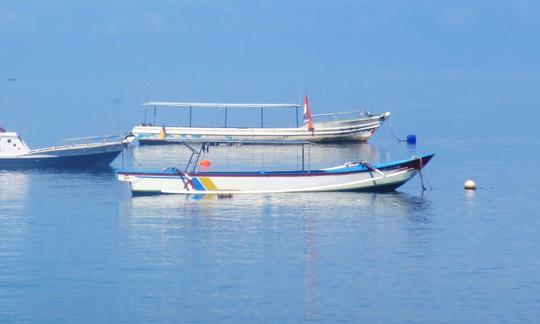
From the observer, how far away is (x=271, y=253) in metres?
51.8

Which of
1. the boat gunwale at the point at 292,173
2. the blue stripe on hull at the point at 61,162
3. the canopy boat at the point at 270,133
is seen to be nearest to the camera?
the boat gunwale at the point at 292,173

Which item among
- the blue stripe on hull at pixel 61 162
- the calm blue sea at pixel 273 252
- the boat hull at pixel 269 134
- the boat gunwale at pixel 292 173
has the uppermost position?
the boat hull at pixel 269 134

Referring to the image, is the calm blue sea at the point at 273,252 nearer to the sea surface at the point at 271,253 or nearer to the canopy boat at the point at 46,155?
the sea surface at the point at 271,253

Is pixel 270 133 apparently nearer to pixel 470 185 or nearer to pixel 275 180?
pixel 470 185

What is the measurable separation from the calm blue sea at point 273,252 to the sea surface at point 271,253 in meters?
0.09

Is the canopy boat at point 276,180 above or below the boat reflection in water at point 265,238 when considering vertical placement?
above

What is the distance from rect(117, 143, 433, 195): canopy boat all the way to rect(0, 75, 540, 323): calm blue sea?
2.67ft

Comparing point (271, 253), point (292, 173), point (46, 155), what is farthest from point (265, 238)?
point (46, 155)

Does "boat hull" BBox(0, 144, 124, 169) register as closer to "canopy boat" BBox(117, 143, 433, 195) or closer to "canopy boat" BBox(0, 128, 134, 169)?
"canopy boat" BBox(0, 128, 134, 169)

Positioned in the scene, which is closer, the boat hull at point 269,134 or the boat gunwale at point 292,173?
the boat gunwale at point 292,173

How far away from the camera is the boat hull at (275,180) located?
65938 millimetres

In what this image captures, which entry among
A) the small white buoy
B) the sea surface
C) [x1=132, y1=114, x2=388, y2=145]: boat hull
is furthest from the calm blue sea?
[x1=132, y1=114, x2=388, y2=145]: boat hull

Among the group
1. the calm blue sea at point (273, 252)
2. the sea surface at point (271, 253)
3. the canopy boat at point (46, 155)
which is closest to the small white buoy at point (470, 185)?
the sea surface at point (271, 253)

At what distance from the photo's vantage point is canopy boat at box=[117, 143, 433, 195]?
6600 centimetres
